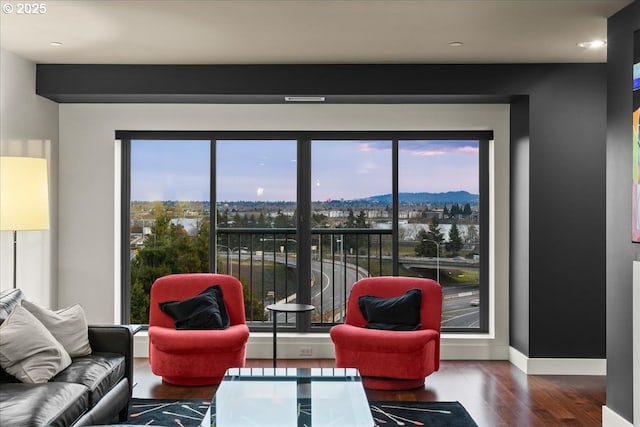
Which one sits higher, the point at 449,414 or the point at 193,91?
the point at 193,91

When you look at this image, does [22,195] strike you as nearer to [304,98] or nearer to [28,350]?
[28,350]

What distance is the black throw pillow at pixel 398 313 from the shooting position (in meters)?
5.26

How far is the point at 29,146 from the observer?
554 centimetres

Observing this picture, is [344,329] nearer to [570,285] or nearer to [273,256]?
[273,256]

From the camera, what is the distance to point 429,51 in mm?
5141

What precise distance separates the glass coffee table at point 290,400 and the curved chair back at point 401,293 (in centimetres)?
110

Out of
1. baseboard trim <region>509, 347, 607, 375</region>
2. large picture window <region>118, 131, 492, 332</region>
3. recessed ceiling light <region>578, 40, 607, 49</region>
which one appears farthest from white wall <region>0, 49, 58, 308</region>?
recessed ceiling light <region>578, 40, 607, 49</region>

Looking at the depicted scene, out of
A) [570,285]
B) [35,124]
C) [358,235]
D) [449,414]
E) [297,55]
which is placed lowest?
[449,414]

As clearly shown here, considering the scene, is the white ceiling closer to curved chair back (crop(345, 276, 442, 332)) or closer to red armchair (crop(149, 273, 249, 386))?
curved chair back (crop(345, 276, 442, 332))

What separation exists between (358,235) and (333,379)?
2.41 meters

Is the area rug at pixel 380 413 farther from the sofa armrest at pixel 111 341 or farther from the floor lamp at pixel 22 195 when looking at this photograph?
the floor lamp at pixel 22 195

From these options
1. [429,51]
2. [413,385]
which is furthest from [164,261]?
[429,51]

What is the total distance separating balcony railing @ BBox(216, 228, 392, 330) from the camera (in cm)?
641

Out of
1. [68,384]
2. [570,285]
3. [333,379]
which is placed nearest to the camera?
[68,384]
